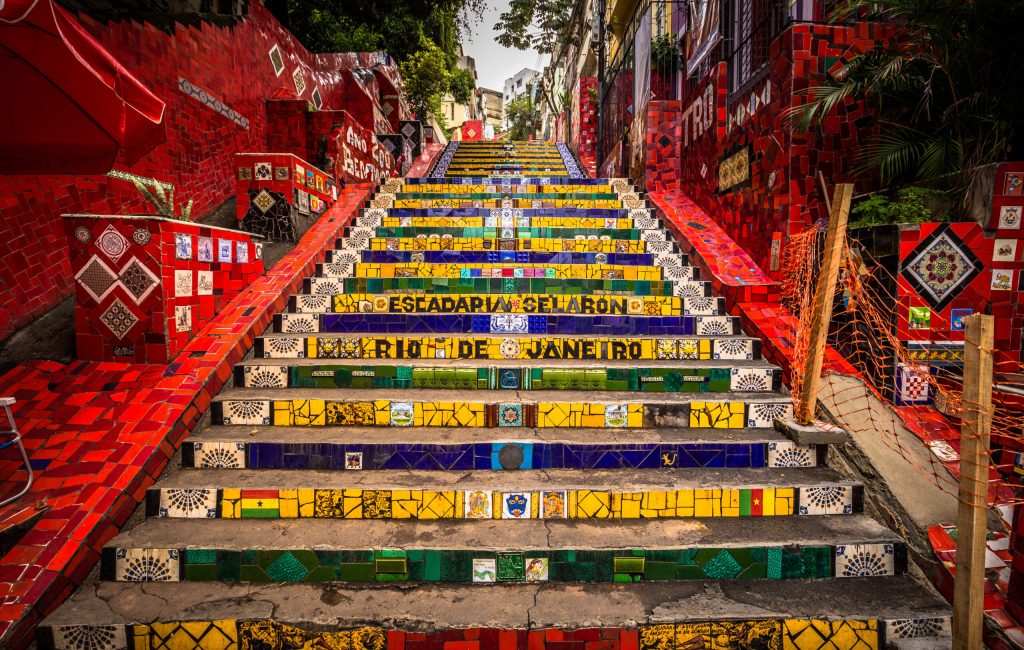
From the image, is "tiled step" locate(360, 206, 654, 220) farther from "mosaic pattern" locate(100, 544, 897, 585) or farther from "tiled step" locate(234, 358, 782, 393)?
"mosaic pattern" locate(100, 544, 897, 585)

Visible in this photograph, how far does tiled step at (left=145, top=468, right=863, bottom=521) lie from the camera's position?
7.52 feet

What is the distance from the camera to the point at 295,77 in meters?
7.75

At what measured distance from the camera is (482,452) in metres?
2.53

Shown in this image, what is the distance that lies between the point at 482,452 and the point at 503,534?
19.1 inches

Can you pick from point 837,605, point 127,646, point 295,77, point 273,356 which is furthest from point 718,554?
point 295,77

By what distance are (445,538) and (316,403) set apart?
1.21 meters

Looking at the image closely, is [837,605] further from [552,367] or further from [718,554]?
[552,367]

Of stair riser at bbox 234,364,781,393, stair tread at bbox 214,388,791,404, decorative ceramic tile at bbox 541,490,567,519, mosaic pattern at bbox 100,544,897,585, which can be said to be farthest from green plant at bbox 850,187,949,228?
decorative ceramic tile at bbox 541,490,567,519

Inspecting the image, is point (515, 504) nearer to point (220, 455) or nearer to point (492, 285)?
point (220, 455)

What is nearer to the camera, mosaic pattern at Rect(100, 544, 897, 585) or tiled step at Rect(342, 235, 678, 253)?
mosaic pattern at Rect(100, 544, 897, 585)

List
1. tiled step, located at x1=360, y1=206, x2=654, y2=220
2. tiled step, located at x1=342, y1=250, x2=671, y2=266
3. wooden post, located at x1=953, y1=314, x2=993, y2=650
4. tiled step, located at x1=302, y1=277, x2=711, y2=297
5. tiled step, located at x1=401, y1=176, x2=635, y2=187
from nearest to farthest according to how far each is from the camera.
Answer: wooden post, located at x1=953, y1=314, x2=993, y2=650, tiled step, located at x1=302, y1=277, x2=711, y2=297, tiled step, located at x1=342, y1=250, x2=671, y2=266, tiled step, located at x1=360, y1=206, x2=654, y2=220, tiled step, located at x1=401, y1=176, x2=635, y2=187

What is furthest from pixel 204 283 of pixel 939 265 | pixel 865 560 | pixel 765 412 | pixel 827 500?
pixel 939 265

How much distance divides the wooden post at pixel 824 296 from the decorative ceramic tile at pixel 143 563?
3.35m

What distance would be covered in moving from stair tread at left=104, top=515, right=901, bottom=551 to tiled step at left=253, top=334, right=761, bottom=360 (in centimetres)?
122
